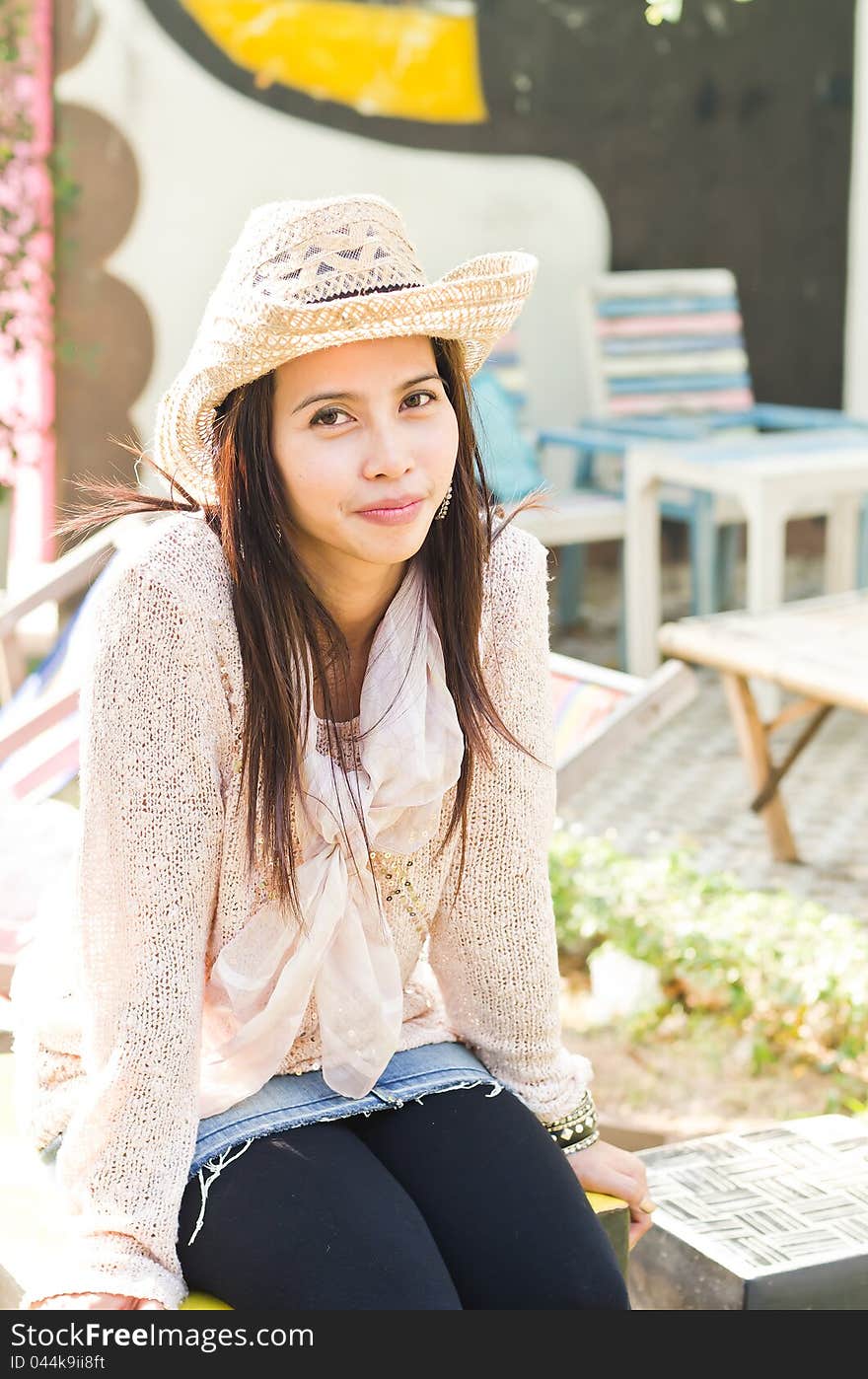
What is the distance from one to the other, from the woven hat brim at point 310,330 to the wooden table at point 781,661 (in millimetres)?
2109

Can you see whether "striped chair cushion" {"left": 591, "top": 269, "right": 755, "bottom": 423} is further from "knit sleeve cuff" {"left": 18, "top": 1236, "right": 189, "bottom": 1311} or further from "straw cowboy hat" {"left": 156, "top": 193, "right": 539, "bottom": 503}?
"knit sleeve cuff" {"left": 18, "top": 1236, "right": 189, "bottom": 1311}

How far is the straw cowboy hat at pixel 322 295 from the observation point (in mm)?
1753

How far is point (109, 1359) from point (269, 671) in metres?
0.70

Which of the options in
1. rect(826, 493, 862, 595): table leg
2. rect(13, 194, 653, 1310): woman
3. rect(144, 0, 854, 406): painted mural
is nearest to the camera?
rect(13, 194, 653, 1310): woman

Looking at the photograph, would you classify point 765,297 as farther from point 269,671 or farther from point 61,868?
point 269,671

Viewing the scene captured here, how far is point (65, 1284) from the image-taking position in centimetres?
170

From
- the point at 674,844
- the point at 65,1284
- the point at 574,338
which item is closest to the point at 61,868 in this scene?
the point at 65,1284

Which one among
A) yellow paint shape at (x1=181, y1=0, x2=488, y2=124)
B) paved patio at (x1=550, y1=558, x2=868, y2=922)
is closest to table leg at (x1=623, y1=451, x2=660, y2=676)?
paved patio at (x1=550, y1=558, x2=868, y2=922)

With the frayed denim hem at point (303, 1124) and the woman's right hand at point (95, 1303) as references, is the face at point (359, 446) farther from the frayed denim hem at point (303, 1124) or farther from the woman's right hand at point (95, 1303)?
the woman's right hand at point (95, 1303)

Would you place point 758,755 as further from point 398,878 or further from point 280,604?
point 280,604

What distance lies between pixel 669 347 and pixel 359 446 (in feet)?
18.7

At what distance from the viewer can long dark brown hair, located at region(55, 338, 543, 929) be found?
1.85m

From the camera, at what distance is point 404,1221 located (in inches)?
70.2

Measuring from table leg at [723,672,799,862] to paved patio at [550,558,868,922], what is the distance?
6cm
